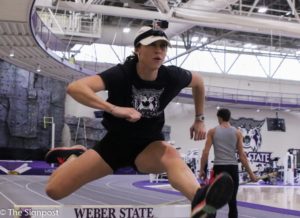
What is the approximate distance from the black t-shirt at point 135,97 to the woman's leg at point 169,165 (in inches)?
5.6

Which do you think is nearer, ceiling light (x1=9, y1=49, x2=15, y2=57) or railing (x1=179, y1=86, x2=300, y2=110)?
ceiling light (x1=9, y1=49, x2=15, y2=57)

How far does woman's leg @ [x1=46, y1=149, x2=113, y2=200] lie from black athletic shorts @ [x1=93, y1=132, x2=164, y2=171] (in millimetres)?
48

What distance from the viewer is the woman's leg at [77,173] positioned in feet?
11.8

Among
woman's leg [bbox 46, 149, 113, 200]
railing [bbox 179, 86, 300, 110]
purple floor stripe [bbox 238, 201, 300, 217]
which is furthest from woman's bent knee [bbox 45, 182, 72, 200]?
railing [bbox 179, 86, 300, 110]

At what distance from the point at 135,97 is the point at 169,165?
56cm

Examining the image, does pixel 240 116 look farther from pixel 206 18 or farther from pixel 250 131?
pixel 206 18

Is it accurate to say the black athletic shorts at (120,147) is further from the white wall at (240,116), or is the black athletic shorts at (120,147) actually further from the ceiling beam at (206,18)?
the white wall at (240,116)

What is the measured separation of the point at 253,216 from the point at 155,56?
539 cm

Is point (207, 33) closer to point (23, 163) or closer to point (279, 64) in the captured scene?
point (279, 64)

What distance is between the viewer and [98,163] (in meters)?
3.60

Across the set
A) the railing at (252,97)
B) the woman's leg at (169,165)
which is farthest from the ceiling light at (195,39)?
the woman's leg at (169,165)

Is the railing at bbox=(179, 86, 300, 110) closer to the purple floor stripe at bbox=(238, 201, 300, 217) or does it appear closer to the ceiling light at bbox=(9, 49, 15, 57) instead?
the ceiling light at bbox=(9, 49, 15, 57)

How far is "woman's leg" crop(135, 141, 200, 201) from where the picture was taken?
10.8 feet

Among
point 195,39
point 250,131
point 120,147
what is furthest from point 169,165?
point 250,131
